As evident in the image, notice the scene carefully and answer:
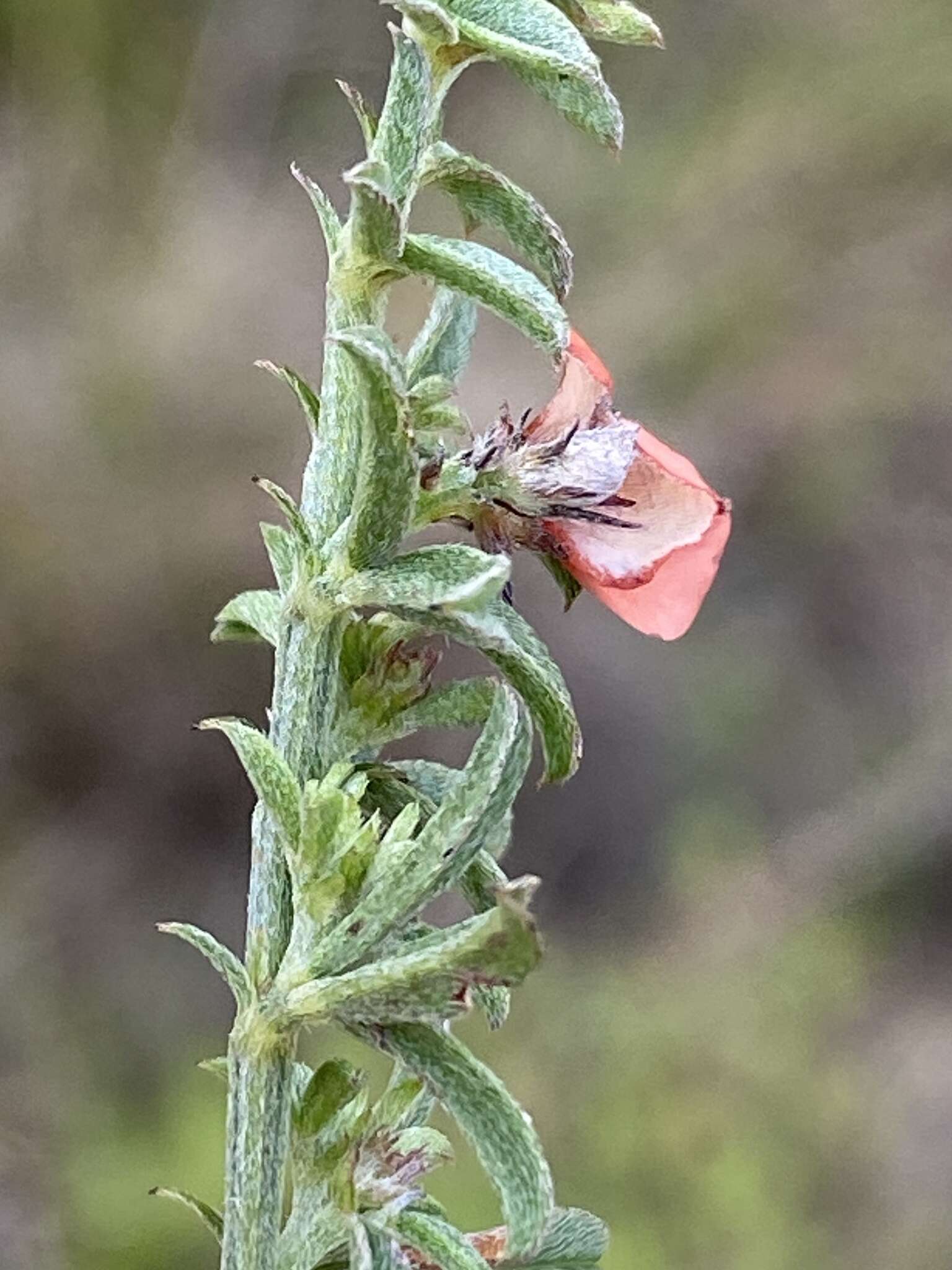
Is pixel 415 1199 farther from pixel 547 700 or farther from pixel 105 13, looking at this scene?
pixel 105 13

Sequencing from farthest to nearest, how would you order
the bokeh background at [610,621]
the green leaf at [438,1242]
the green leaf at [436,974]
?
the bokeh background at [610,621] → the green leaf at [438,1242] → the green leaf at [436,974]

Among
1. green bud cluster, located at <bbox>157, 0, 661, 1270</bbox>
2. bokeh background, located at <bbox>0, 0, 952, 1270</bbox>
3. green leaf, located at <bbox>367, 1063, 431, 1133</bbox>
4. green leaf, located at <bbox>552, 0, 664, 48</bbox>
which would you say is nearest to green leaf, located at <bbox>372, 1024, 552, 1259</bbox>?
green bud cluster, located at <bbox>157, 0, 661, 1270</bbox>

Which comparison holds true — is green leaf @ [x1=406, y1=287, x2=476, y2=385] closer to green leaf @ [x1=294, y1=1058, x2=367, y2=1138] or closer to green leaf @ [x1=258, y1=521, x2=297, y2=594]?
green leaf @ [x1=258, y1=521, x2=297, y2=594]

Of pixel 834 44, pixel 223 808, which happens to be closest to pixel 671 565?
pixel 223 808

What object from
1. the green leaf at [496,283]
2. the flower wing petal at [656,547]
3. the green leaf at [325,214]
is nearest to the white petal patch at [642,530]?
the flower wing petal at [656,547]

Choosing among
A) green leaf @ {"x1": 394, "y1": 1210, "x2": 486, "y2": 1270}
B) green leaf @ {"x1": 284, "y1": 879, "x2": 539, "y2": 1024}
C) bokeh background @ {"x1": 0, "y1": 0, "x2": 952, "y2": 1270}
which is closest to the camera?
green leaf @ {"x1": 284, "y1": 879, "x2": 539, "y2": 1024}

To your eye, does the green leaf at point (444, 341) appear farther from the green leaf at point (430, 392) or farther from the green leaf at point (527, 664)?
the green leaf at point (527, 664)
